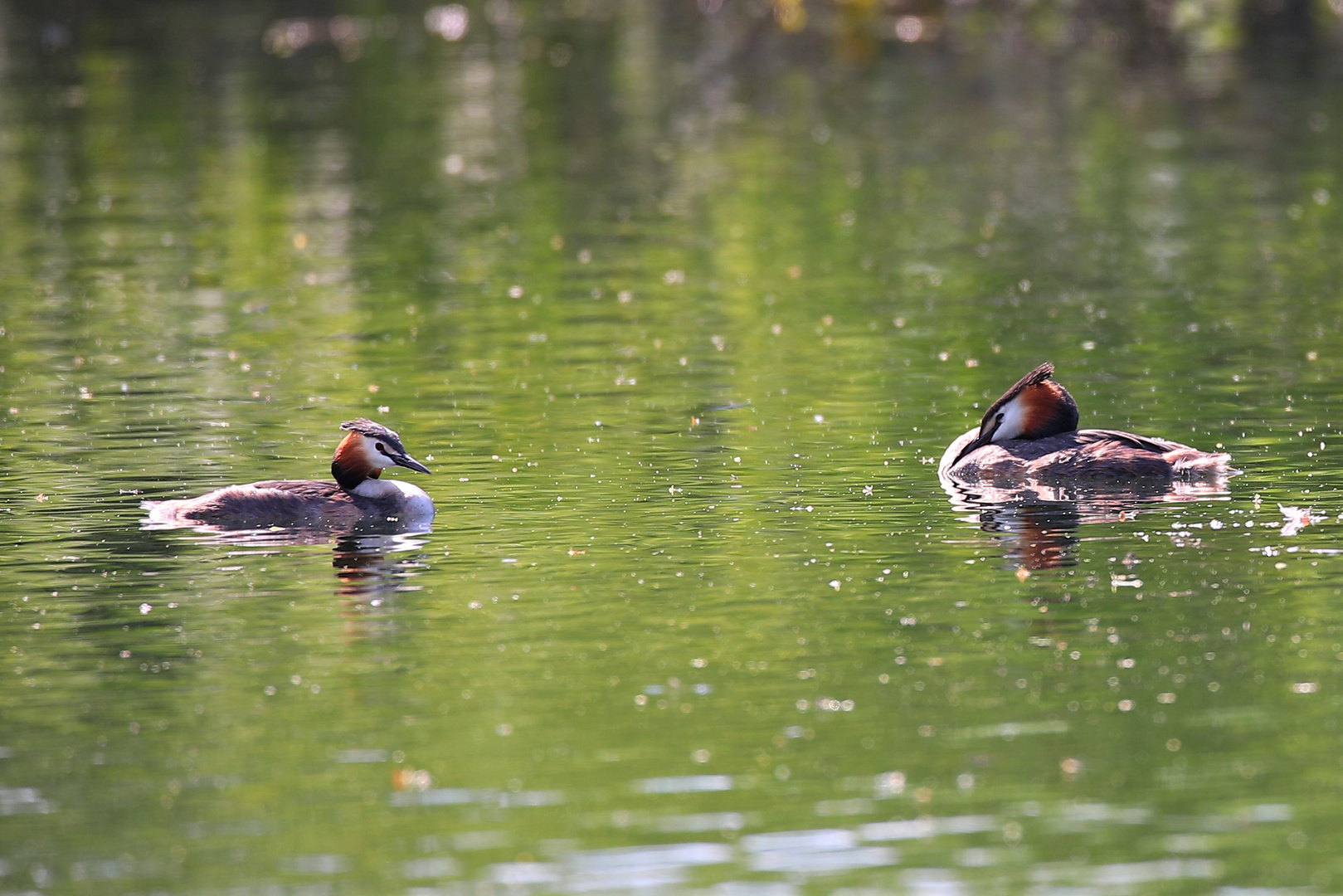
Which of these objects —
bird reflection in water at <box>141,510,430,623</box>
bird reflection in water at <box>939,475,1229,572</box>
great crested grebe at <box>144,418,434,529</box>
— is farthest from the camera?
great crested grebe at <box>144,418,434,529</box>

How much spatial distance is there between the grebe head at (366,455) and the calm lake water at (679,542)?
0.72m

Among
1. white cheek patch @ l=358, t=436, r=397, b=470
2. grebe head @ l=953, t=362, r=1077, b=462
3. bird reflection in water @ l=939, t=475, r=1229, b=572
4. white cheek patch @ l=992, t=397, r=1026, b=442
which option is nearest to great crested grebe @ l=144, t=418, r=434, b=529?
white cheek patch @ l=358, t=436, r=397, b=470

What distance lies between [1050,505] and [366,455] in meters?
5.31

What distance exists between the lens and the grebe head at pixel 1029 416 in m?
18.9

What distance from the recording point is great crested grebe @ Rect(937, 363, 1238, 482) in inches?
701

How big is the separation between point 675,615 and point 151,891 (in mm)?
4885

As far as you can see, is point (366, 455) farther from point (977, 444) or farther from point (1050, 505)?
point (1050, 505)

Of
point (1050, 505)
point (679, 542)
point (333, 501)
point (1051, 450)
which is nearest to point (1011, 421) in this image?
point (1051, 450)

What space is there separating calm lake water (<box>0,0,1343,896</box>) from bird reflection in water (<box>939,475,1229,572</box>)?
0.31ft

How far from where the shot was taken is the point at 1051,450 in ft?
60.5

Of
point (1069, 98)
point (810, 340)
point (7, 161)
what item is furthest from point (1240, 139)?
point (7, 161)

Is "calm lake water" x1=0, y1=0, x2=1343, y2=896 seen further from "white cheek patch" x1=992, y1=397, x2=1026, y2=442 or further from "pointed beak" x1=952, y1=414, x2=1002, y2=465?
"white cheek patch" x1=992, y1=397, x2=1026, y2=442

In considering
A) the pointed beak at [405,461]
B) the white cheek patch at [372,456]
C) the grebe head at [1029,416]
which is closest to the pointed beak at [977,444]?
the grebe head at [1029,416]

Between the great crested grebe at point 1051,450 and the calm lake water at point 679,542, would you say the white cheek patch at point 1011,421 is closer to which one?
the great crested grebe at point 1051,450
